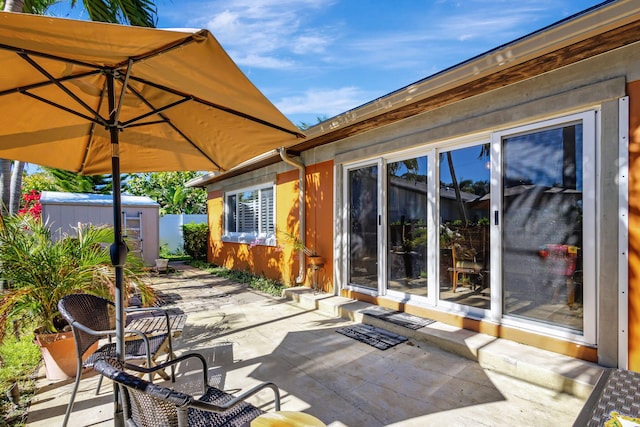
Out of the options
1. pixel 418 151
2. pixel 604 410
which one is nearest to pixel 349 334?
pixel 418 151

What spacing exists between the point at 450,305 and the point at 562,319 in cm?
125

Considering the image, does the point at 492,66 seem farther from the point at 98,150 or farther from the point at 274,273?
the point at 274,273

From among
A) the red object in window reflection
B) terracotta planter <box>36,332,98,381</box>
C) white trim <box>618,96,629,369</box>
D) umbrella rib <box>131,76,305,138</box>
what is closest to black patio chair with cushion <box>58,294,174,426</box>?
terracotta planter <box>36,332,98,381</box>

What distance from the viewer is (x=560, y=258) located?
131 inches

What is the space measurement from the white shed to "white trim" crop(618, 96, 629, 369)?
925 cm

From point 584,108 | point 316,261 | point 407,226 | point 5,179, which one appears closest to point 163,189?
point 5,179

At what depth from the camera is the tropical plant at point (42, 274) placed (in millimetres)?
3121

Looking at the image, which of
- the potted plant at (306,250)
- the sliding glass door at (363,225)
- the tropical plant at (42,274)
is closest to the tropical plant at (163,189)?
the potted plant at (306,250)

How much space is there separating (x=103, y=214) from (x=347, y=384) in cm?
994

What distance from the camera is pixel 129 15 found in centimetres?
631

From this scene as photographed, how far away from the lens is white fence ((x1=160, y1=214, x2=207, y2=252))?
16.5m

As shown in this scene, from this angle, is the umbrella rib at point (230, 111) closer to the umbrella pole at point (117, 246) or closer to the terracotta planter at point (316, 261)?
the umbrella pole at point (117, 246)

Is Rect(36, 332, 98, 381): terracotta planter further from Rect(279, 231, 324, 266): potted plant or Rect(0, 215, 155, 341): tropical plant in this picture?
Rect(279, 231, 324, 266): potted plant

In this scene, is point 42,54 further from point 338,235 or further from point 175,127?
point 338,235
